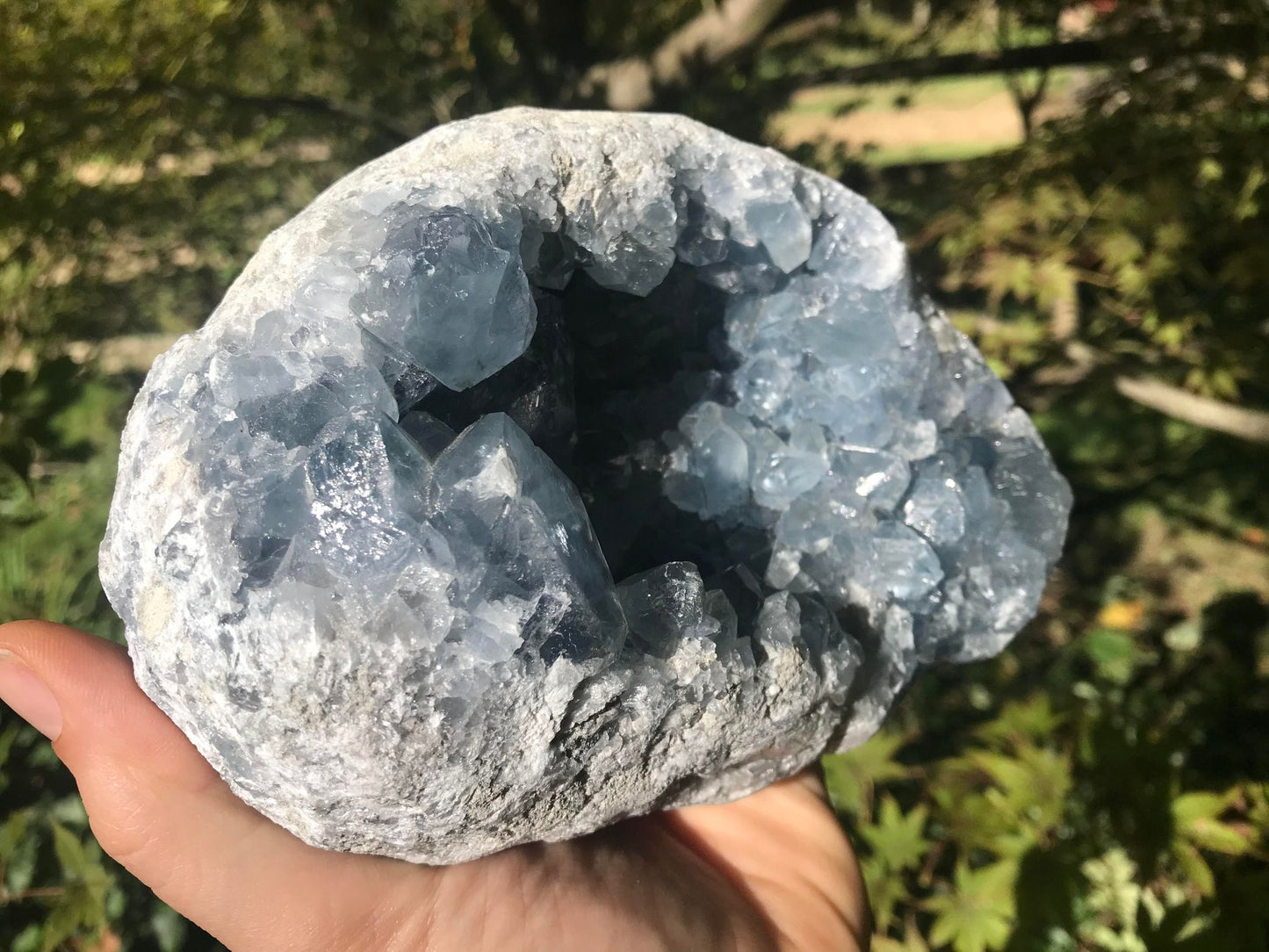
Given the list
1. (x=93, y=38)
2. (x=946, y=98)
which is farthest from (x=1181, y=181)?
(x=946, y=98)

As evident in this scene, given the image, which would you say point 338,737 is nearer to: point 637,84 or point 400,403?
point 400,403

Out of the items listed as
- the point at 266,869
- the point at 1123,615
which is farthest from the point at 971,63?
the point at 266,869

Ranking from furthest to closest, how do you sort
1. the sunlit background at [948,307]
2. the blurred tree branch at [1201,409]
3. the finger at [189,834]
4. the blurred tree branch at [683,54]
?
the blurred tree branch at [683,54], the blurred tree branch at [1201,409], the sunlit background at [948,307], the finger at [189,834]

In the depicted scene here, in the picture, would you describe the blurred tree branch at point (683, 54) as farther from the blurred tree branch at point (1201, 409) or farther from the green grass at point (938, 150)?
the green grass at point (938, 150)

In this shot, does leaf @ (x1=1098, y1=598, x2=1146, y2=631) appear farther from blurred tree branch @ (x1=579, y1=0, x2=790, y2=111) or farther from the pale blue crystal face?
the pale blue crystal face

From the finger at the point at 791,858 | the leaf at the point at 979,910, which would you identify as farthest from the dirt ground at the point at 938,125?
the finger at the point at 791,858

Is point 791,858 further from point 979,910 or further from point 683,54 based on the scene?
point 683,54

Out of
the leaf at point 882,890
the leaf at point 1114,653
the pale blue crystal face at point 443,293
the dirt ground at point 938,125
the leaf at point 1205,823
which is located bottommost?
the leaf at point 1114,653
